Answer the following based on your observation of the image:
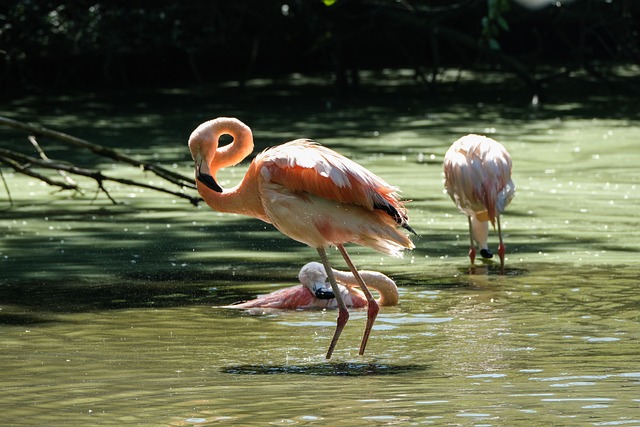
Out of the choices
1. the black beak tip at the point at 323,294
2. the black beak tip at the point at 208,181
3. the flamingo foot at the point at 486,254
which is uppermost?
the black beak tip at the point at 208,181

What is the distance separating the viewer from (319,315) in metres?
6.57

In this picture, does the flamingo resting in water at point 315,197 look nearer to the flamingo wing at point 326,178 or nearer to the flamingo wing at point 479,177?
the flamingo wing at point 326,178

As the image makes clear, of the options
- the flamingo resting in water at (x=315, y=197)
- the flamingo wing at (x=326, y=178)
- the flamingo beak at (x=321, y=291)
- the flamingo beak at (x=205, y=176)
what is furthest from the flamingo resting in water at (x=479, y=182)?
the flamingo beak at (x=205, y=176)

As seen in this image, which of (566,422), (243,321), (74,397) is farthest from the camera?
(243,321)

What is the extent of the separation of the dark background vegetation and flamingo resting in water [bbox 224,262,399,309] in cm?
856

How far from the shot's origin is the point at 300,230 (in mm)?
5691

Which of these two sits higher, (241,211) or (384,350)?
(241,211)

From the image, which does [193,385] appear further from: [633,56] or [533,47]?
[533,47]

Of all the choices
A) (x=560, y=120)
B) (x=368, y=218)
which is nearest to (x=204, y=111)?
(x=560, y=120)

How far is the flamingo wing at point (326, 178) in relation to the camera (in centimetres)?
560

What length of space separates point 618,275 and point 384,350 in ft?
6.47

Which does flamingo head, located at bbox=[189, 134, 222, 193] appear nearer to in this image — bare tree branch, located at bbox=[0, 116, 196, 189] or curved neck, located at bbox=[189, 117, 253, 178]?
curved neck, located at bbox=[189, 117, 253, 178]

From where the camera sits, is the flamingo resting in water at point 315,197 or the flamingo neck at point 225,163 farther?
the flamingo neck at point 225,163

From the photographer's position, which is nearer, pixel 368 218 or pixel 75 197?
pixel 368 218
